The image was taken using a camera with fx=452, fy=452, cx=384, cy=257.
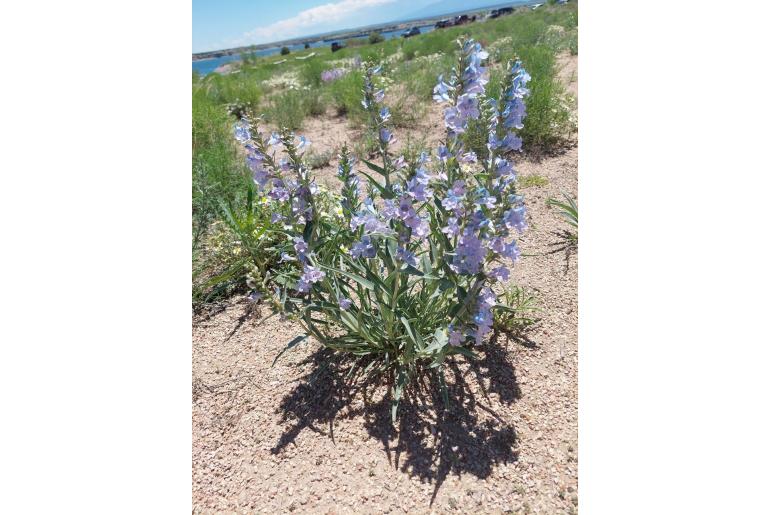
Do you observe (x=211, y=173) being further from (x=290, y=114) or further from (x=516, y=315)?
(x=516, y=315)

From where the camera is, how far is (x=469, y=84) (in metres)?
1.38

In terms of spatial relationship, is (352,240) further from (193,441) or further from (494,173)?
(193,441)

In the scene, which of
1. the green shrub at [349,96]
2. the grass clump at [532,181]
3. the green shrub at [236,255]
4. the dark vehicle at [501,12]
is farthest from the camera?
the dark vehicle at [501,12]

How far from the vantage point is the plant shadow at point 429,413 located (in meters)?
1.68

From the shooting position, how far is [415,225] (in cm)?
135

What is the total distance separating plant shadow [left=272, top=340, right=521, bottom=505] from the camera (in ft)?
5.50

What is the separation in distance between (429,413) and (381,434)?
212mm

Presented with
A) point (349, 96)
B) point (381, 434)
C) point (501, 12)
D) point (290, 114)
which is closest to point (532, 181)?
point (381, 434)

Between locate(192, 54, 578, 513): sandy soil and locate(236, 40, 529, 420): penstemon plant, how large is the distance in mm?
176

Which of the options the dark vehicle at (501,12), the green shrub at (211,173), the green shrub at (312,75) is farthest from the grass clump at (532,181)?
the dark vehicle at (501,12)

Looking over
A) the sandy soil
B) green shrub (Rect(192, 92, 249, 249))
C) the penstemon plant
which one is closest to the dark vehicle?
green shrub (Rect(192, 92, 249, 249))

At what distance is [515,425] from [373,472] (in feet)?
1.92

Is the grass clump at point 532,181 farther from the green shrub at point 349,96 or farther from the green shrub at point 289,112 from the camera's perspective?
the green shrub at point 289,112

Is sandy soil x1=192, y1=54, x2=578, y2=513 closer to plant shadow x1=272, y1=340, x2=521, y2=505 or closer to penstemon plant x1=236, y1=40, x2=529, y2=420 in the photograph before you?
plant shadow x1=272, y1=340, x2=521, y2=505
